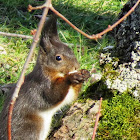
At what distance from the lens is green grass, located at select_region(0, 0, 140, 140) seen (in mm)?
2217

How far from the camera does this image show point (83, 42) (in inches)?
182

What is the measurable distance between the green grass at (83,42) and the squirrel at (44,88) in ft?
1.70

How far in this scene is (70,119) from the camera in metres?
2.45

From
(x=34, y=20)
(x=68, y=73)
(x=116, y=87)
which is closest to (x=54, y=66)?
(x=68, y=73)

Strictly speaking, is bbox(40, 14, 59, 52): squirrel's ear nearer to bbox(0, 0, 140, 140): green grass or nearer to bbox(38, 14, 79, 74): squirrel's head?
bbox(38, 14, 79, 74): squirrel's head

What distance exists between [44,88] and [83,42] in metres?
1.97

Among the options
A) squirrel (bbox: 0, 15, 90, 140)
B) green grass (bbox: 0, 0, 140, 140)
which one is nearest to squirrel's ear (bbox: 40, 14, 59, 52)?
squirrel (bbox: 0, 15, 90, 140)

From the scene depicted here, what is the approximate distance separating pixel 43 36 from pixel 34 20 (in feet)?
9.01

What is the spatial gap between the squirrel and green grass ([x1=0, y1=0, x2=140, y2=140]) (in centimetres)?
52

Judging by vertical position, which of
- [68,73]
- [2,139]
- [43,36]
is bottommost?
[2,139]

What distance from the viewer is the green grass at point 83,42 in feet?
7.27

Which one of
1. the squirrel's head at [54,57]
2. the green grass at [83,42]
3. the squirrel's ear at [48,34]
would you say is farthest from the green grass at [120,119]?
the squirrel's ear at [48,34]

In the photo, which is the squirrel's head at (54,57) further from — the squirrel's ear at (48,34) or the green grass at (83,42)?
the green grass at (83,42)

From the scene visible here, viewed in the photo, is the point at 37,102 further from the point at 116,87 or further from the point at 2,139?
the point at 116,87
